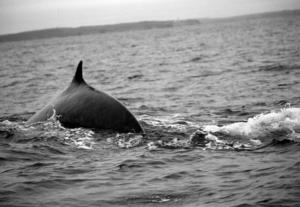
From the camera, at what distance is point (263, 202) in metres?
5.62

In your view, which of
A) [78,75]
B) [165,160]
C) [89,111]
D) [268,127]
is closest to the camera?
[165,160]

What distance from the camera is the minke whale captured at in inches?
344

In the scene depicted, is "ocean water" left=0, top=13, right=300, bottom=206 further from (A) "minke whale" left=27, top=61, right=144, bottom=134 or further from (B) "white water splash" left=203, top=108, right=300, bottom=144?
(A) "minke whale" left=27, top=61, right=144, bottom=134

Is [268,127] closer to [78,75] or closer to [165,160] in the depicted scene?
[165,160]

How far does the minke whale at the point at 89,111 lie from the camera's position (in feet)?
28.6

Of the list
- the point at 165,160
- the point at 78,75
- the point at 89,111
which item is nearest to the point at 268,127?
the point at 165,160

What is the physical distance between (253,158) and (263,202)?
6.15 feet

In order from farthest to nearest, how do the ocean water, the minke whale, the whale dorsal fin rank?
the whale dorsal fin → the minke whale → the ocean water

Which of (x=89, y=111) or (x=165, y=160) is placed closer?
(x=165, y=160)

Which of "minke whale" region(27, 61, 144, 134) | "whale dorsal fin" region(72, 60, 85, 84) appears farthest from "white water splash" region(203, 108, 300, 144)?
"whale dorsal fin" region(72, 60, 85, 84)

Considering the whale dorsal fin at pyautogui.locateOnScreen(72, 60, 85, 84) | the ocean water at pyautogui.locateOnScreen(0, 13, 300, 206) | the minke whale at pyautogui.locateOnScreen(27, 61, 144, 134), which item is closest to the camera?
the ocean water at pyautogui.locateOnScreen(0, 13, 300, 206)

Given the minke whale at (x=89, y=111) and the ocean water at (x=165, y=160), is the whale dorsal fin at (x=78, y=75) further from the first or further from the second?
the ocean water at (x=165, y=160)

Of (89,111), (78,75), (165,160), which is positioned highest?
(78,75)

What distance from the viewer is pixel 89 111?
9.12 m
